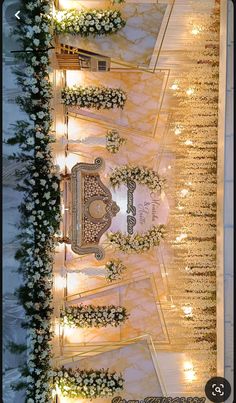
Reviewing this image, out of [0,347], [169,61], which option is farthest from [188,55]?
[0,347]

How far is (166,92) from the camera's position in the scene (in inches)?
382

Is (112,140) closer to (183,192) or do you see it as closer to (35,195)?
(183,192)

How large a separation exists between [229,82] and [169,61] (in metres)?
1.28

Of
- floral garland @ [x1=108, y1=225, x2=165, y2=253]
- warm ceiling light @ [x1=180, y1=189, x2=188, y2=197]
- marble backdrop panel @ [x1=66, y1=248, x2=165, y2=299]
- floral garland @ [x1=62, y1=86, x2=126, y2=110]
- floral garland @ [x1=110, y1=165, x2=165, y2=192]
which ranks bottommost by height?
marble backdrop panel @ [x1=66, y1=248, x2=165, y2=299]

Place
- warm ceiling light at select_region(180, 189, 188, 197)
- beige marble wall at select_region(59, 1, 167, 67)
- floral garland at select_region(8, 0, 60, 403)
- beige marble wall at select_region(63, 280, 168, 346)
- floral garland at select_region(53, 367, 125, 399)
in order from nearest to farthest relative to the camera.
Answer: floral garland at select_region(8, 0, 60, 403) < floral garland at select_region(53, 367, 125, 399) < beige marble wall at select_region(59, 1, 167, 67) < beige marble wall at select_region(63, 280, 168, 346) < warm ceiling light at select_region(180, 189, 188, 197)

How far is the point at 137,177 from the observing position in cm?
973

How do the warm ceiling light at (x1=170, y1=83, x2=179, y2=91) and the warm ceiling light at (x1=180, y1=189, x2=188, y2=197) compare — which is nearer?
the warm ceiling light at (x1=170, y1=83, x2=179, y2=91)

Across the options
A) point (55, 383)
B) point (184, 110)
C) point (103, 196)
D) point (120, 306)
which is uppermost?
point (184, 110)

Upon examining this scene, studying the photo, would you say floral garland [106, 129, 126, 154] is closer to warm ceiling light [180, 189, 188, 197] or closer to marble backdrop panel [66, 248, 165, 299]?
warm ceiling light [180, 189, 188, 197]

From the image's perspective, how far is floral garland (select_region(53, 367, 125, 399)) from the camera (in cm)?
870

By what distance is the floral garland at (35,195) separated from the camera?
26.0 ft

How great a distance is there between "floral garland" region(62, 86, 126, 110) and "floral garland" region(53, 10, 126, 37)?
977 millimetres

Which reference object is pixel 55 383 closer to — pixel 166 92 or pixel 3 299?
pixel 3 299

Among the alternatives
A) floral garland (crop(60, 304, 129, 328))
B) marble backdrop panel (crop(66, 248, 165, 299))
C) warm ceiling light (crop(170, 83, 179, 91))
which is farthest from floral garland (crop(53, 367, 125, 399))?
warm ceiling light (crop(170, 83, 179, 91))
